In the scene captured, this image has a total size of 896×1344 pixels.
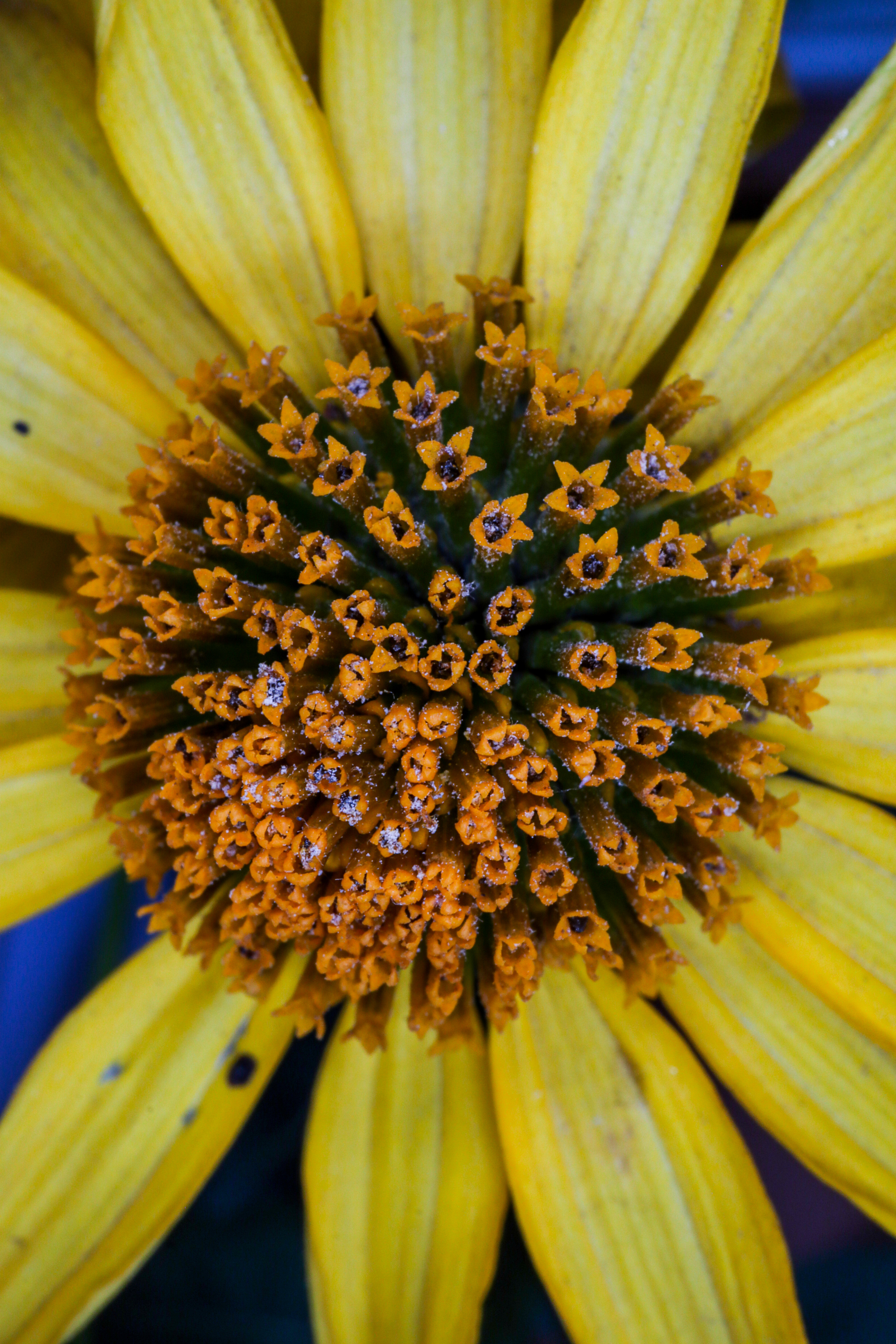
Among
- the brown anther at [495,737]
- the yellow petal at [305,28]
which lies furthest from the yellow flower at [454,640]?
the yellow petal at [305,28]

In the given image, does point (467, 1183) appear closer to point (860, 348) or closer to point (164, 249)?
point (860, 348)

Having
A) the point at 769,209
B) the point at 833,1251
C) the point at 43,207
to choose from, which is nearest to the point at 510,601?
the point at 769,209

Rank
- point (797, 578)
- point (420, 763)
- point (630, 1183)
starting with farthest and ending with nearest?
point (630, 1183) → point (797, 578) → point (420, 763)

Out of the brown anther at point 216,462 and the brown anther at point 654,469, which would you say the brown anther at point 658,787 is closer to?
the brown anther at point 654,469

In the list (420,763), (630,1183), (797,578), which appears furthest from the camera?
(630,1183)

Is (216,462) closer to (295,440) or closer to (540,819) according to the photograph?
(295,440)

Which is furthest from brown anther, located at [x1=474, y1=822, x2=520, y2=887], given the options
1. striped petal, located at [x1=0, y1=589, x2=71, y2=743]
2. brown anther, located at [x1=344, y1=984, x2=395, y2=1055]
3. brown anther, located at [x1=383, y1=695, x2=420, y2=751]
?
striped petal, located at [x1=0, y1=589, x2=71, y2=743]

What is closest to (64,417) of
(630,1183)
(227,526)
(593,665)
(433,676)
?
(227,526)
